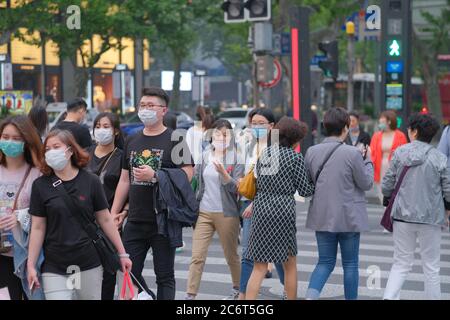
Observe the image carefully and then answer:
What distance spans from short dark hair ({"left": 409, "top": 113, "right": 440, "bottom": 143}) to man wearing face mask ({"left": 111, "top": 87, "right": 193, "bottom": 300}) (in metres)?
1.91

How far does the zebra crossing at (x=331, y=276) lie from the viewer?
8.46m

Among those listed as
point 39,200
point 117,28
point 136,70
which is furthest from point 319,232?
point 136,70

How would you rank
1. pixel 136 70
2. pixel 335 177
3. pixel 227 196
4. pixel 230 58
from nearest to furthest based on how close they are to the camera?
1. pixel 335 177
2. pixel 227 196
3. pixel 136 70
4. pixel 230 58

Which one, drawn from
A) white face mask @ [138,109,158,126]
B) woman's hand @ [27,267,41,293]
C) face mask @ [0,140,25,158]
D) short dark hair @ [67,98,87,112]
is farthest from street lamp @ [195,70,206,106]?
woman's hand @ [27,267,41,293]

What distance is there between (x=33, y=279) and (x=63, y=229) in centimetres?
35

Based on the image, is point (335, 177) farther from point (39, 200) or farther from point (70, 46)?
point (70, 46)

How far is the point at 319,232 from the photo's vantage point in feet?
23.7

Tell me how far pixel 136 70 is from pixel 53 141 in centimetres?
4645

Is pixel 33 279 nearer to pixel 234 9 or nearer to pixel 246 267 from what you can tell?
pixel 246 267

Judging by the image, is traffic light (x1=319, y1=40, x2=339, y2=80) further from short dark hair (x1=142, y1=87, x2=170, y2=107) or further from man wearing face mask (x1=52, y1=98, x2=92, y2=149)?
short dark hair (x1=142, y1=87, x2=170, y2=107)

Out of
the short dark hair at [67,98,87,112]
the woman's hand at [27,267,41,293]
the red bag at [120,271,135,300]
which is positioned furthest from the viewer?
the short dark hair at [67,98,87,112]

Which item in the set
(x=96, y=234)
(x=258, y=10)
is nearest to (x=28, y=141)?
(x=96, y=234)

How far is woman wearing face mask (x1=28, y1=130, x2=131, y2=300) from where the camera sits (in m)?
5.36

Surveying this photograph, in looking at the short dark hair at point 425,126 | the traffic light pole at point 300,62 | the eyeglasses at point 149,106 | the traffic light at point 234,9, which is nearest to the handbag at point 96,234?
the eyeglasses at point 149,106
